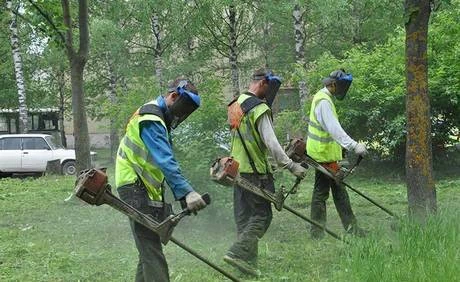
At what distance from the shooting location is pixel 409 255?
15.6ft

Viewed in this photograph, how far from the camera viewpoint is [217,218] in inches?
350

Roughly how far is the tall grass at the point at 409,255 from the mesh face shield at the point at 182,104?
1585 mm

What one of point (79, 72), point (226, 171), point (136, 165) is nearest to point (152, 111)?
point (136, 165)

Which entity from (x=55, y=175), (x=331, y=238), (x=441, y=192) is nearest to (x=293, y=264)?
(x=331, y=238)

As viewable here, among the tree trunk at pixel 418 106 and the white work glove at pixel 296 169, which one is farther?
the tree trunk at pixel 418 106

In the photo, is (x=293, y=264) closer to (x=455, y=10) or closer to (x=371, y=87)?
(x=371, y=87)

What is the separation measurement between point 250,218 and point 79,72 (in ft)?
20.6

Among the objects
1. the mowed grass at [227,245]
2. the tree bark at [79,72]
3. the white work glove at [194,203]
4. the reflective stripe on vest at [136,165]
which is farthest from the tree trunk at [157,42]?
the white work glove at [194,203]

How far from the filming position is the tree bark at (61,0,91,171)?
1170 cm

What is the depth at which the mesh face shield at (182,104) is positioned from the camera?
4.90 m

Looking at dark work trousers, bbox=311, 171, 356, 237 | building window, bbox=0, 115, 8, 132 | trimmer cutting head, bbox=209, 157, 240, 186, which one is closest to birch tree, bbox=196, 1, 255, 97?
building window, bbox=0, 115, 8, 132

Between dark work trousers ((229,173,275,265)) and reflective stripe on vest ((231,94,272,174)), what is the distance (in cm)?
9

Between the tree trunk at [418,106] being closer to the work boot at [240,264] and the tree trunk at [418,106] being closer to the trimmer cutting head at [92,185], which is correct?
the work boot at [240,264]

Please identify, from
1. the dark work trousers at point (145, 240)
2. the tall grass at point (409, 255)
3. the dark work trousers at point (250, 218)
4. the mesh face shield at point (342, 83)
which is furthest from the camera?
the mesh face shield at point (342, 83)
